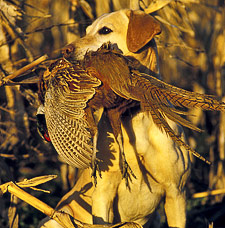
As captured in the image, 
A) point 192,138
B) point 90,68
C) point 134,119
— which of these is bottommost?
point 192,138

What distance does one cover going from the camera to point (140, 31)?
3.38m

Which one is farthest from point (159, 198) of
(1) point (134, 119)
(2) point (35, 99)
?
(2) point (35, 99)

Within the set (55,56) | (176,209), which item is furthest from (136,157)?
(55,56)

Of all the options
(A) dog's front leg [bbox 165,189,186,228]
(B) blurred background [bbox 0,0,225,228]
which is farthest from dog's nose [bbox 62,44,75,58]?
(A) dog's front leg [bbox 165,189,186,228]

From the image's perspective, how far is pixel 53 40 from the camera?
22.4ft

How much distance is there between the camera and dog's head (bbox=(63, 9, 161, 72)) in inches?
133

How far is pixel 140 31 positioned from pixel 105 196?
4.14 feet

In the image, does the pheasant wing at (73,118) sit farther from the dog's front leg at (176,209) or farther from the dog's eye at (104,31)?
the dog's front leg at (176,209)

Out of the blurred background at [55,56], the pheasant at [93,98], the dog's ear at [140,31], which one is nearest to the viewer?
the pheasant at [93,98]

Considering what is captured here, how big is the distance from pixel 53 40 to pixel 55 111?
162 inches

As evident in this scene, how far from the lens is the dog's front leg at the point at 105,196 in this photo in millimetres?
3416

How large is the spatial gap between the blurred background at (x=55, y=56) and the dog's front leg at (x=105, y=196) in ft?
2.57

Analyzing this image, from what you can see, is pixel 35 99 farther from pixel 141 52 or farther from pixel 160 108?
pixel 160 108

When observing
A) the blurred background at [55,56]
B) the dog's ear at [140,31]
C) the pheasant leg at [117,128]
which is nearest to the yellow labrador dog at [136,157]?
the dog's ear at [140,31]
